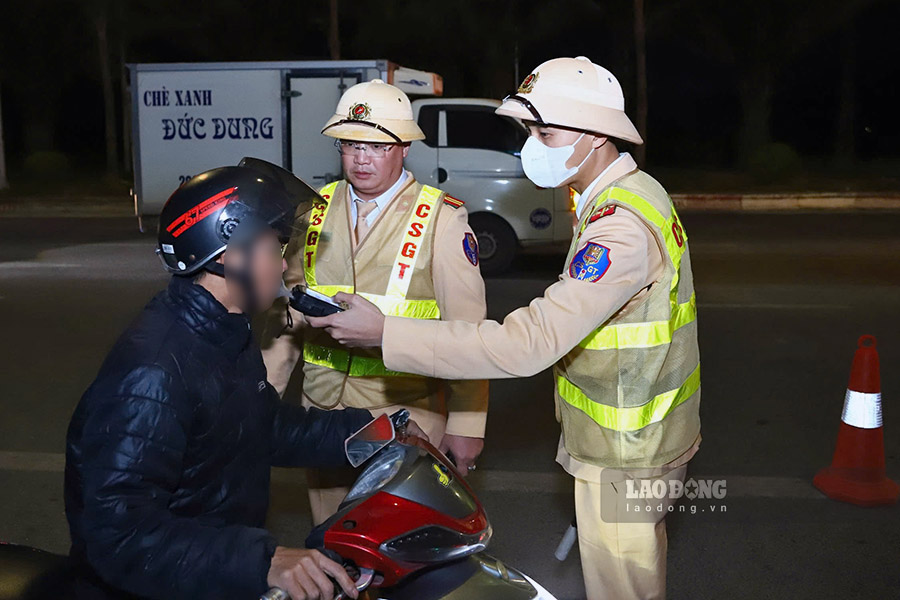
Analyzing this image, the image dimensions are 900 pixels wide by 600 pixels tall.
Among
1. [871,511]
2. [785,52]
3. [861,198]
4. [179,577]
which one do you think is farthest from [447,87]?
[179,577]

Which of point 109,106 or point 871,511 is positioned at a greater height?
point 109,106

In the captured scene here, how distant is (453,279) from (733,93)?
119ft

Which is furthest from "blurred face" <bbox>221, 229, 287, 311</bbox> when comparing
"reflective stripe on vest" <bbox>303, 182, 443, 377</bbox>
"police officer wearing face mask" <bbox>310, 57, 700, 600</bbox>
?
"reflective stripe on vest" <bbox>303, 182, 443, 377</bbox>

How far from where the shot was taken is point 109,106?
93.5 ft

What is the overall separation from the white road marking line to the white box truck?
254 inches

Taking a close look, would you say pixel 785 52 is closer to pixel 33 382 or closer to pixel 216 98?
pixel 216 98

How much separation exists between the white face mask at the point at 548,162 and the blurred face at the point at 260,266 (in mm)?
880

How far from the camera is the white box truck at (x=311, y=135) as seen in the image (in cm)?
1204

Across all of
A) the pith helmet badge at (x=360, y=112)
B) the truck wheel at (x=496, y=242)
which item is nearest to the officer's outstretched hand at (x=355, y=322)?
the pith helmet badge at (x=360, y=112)

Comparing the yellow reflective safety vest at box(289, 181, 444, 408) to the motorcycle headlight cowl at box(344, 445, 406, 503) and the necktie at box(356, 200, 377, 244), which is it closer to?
the necktie at box(356, 200, 377, 244)

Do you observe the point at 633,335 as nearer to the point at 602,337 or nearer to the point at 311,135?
the point at 602,337

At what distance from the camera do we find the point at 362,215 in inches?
137

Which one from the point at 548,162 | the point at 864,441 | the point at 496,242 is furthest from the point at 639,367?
the point at 496,242

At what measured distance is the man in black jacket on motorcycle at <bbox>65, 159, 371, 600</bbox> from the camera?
1.95 m
